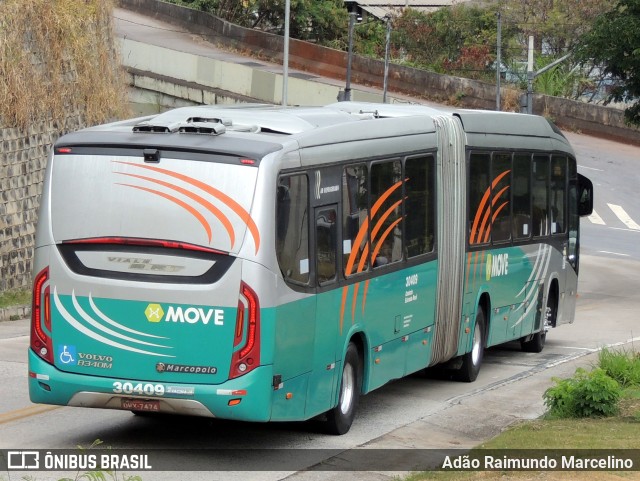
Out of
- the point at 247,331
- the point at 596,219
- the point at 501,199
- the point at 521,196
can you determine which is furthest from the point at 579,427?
the point at 596,219

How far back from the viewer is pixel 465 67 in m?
65.5

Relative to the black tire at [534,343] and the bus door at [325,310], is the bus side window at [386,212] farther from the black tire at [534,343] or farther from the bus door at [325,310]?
the black tire at [534,343]

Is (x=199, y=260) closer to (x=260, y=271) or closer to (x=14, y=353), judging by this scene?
(x=260, y=271)

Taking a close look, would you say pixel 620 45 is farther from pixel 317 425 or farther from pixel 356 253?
pixel 317 425

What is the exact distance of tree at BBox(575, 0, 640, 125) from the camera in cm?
3375

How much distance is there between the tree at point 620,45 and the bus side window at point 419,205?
19623 millimetres

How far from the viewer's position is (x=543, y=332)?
20.6m

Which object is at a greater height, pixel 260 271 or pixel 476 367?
pixel 260 271

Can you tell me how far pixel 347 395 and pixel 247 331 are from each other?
2463 millimetres

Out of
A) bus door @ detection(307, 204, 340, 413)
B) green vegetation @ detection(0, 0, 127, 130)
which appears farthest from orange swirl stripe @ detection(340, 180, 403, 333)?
green vegetation @ detection(0, 0, 127, 130)

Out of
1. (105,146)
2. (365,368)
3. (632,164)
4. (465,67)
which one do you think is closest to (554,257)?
(365,368)

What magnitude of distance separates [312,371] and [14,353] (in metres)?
6.98

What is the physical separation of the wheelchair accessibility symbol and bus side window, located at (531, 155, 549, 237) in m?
9.68

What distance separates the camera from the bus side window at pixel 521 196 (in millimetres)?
18531
